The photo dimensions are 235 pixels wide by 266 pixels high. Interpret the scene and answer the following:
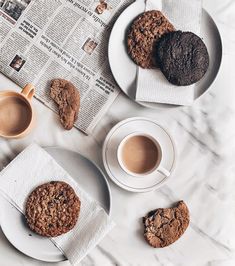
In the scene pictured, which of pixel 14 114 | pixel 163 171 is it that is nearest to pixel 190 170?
pixel 163 171

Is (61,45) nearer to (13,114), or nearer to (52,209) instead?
(13,114)

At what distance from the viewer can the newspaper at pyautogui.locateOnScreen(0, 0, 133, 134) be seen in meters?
1.26

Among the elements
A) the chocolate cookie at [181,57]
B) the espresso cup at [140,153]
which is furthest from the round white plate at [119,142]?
the chocolate cookie at [181,57]

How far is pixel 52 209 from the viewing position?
1186 mm

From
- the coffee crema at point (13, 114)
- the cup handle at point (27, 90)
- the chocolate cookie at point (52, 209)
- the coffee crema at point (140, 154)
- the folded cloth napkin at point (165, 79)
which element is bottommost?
the chocolate cookie at point (52, 209)

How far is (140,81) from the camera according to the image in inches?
48.0

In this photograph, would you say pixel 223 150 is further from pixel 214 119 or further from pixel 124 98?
pixel 124 98

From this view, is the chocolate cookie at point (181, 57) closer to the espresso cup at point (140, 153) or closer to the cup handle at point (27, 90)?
the espresso cup at point (140, 153)

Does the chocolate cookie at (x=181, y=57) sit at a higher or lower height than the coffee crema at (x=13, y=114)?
higher

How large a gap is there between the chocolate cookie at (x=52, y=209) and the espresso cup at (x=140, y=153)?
15 centimetres

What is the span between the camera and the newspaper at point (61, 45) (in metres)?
1.26

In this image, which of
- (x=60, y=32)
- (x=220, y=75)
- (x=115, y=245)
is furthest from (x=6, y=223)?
(x=220, y=75)

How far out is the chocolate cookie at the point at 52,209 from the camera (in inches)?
46.4

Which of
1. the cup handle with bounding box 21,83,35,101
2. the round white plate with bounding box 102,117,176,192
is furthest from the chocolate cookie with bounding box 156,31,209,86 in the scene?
the cup handle with bounding box 21,83,35,101
